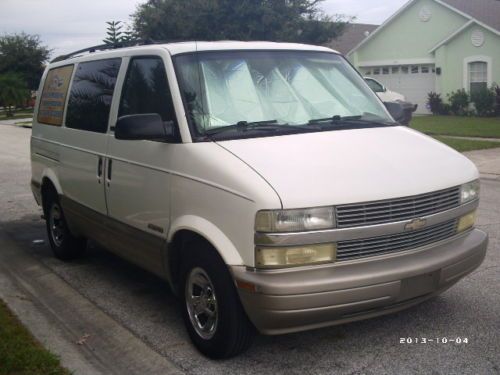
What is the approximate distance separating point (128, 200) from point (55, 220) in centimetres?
220

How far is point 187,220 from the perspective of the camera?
402cm

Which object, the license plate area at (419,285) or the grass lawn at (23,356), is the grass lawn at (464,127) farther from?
the grass lawn at (23,356)

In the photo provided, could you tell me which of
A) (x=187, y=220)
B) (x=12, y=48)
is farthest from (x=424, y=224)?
(x=12, y=48)

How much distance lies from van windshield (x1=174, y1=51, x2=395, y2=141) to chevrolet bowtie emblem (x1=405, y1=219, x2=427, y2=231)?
37.9 inches

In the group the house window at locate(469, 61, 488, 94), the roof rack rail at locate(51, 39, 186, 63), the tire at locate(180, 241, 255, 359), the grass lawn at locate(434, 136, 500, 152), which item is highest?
the house window at locate(469, 61, 488, 94)

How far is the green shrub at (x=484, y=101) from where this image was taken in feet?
82.3

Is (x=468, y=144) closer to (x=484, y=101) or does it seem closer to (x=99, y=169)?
(x=484, y=101)

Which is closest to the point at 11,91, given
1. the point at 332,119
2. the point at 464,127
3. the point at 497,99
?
the point at 497,99

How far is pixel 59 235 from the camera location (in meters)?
6.63

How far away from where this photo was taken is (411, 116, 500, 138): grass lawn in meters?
18.2

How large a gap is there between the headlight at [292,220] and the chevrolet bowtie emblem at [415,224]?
53 cm

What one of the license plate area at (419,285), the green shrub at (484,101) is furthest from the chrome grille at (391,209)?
the green shrub at (484,101)

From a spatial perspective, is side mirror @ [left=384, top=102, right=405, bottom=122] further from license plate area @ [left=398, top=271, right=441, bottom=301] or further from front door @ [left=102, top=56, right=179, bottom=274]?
front door @ [left=102, top=56, right=179, bottom=274]

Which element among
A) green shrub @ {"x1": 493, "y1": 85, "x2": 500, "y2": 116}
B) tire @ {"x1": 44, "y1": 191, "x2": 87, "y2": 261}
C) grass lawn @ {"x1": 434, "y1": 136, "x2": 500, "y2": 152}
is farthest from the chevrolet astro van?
green shrub @ {"x1": 493, "y1": 85, "x2": 500, "y2": 116}
